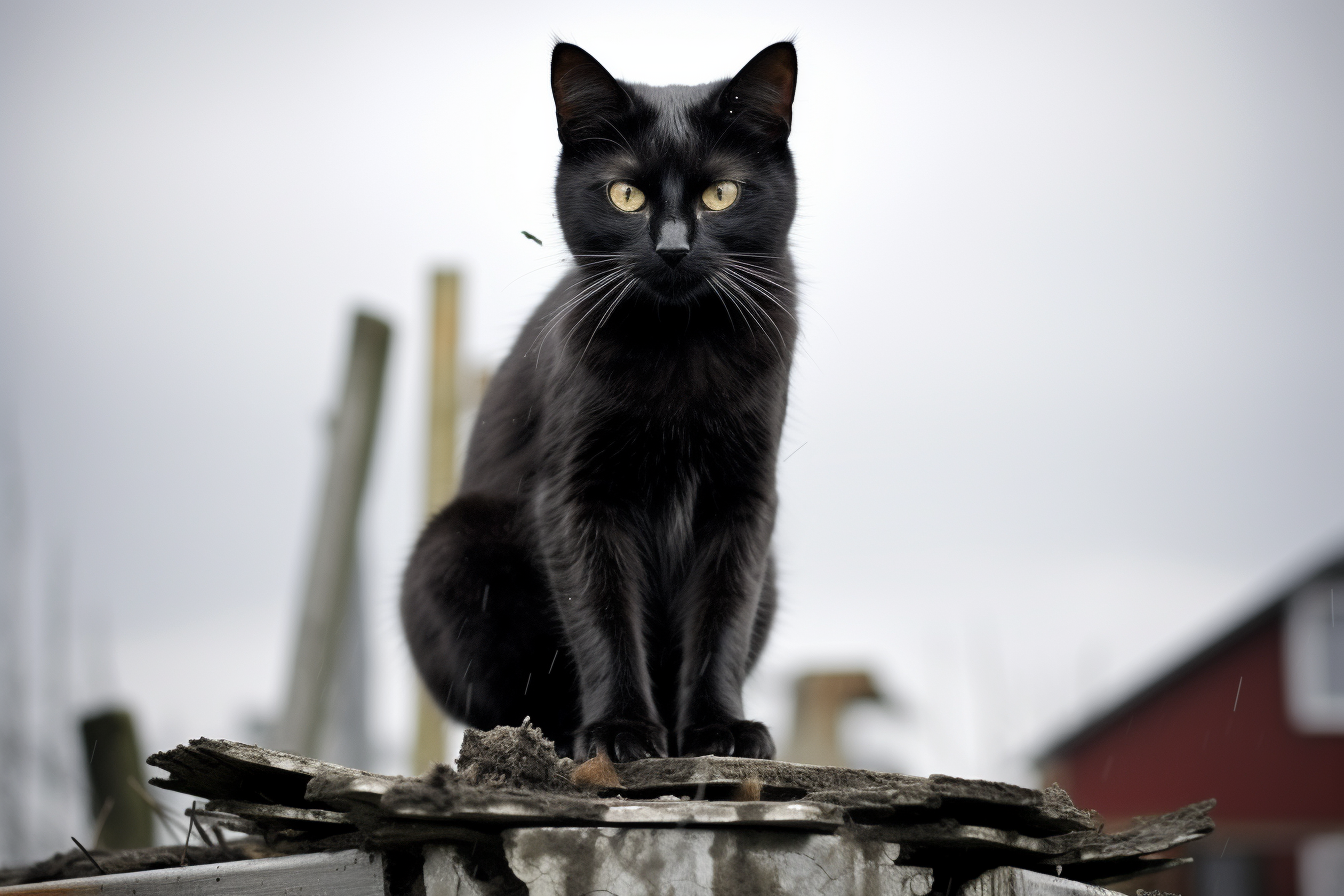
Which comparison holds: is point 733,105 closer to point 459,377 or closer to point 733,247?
point 733,247

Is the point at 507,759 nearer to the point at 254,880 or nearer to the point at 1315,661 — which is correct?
the point at 254,880

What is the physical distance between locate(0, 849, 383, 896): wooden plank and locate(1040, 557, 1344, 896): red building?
13001 millimetres

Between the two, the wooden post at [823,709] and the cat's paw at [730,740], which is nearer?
the cat's paw at [730,740]

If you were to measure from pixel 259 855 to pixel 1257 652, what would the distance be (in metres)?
14.9

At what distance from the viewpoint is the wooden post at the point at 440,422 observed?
5367 millimetres

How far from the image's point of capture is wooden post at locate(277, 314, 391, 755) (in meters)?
5.02

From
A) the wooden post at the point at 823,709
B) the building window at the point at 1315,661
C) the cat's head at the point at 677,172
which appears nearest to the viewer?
the cat's head at the point at 677,172

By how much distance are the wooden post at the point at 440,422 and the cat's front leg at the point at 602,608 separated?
8.86 ft

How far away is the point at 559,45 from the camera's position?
2.78 metres

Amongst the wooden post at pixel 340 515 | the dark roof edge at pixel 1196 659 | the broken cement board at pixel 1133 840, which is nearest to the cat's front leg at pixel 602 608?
the broken cement board at pixel 1133 840

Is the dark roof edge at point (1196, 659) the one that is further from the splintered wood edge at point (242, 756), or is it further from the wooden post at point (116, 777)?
the splintered wood edge at point (242, 756)

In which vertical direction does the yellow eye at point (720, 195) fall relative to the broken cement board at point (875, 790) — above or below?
above

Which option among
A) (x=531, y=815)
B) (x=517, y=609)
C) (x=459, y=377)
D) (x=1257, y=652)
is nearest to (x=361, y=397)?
(x=459, y=377)

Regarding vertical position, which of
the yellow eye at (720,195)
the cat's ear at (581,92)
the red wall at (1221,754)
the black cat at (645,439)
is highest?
the cat's ear at (581,92)
